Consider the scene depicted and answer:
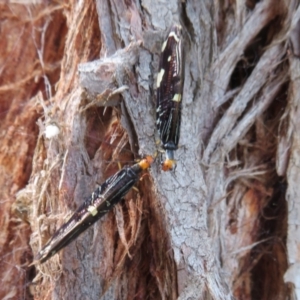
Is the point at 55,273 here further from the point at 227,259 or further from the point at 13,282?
the point at 227,259

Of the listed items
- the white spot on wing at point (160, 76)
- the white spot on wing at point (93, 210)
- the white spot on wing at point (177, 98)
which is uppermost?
the white spot on wing at point (160, 76)

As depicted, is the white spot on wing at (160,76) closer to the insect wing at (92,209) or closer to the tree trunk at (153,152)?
the tree trunk at (153,152)

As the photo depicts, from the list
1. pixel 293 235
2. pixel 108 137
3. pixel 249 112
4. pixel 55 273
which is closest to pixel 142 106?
pixel 108 137

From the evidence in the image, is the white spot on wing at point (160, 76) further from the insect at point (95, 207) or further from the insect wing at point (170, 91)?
the insect at point (95, 207)

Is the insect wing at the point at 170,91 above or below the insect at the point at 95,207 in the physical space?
above

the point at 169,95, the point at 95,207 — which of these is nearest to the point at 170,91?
the point at 169,95

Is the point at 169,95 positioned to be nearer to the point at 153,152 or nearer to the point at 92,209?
the point at 153,152

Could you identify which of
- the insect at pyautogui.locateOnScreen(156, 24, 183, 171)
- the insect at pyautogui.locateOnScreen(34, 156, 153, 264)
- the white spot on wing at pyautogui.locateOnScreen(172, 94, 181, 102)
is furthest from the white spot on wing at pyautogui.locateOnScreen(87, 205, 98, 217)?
the white spot on wing at pyautogui.locateOnScreen(172, 94, 181, 102)

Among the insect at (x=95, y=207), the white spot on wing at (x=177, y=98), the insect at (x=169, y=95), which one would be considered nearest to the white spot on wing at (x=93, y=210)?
the insect at (x=95, y=207)
